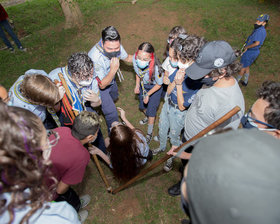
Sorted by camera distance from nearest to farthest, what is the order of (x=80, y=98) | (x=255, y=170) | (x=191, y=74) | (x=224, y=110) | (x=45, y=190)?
1. (x=255, y=170)
2. (x=45, y=190)
3. (x=224, y=110)
4. (x=191, y=74)
5. (x=80, y=98)

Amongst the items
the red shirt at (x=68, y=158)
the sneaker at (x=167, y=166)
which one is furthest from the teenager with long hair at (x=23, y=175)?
the sneaker at (x=167, y=166)

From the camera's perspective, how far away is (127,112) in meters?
4.68

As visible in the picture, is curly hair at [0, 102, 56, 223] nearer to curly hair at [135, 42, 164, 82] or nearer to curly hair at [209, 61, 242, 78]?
curly hair at [209, 61, 242, 78]

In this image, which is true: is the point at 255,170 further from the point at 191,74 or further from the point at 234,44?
the point at 234,44

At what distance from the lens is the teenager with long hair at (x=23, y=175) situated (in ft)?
3.32

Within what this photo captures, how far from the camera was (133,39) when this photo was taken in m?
6.70

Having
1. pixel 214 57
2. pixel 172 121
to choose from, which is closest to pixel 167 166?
pixel 172 121

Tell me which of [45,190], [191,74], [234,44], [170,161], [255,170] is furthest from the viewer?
[234,44]

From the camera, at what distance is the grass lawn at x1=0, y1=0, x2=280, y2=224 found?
3143 mm

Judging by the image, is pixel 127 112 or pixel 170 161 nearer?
pixel 170 161

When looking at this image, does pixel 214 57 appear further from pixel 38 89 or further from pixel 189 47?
pixel 38 89

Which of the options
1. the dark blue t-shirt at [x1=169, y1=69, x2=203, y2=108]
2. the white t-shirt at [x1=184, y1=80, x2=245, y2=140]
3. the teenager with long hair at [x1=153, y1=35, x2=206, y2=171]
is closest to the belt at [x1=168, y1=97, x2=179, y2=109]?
the teenager with long hair at [x1=153, y1=35, x2=206, y2=171]

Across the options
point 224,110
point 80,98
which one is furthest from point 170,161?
point 80,98

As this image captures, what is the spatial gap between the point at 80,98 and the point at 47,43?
560 cm
